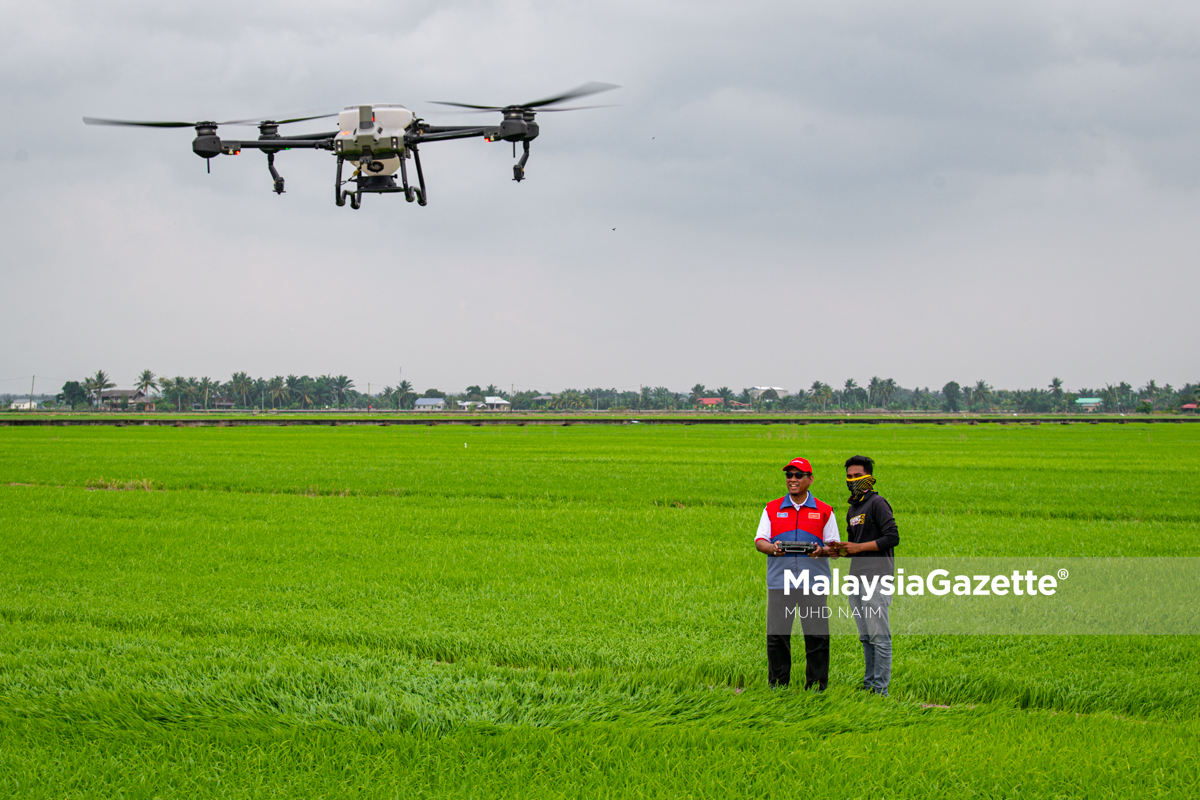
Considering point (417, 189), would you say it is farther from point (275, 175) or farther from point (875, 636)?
point (875, 636)

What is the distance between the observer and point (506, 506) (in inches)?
1006

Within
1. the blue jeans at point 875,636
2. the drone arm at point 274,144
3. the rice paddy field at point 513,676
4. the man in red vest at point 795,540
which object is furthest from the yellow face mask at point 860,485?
the drone arm at point 274,144

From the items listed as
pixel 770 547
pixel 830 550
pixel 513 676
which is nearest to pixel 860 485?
pixel 830 550

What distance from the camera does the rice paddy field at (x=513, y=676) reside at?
647 centimetres

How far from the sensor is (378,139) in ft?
34.0

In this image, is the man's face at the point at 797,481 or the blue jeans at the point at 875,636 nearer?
the man's face at the point at 797,481

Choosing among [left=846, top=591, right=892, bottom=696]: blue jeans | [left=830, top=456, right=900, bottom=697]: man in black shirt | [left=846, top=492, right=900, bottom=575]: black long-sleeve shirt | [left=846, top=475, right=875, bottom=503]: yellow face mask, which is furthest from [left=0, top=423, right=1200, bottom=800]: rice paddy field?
[left=846, top=475, right=875, bottom=503]: yellow face mask

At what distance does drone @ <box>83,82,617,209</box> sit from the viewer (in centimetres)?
1041

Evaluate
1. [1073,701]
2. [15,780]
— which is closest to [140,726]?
[15,780]

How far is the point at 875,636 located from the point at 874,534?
120 centimetres

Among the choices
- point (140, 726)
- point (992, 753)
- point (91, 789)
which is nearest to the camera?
point (91, 789)

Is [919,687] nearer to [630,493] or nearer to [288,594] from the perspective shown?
[288,594]

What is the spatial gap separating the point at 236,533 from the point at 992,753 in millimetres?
17886

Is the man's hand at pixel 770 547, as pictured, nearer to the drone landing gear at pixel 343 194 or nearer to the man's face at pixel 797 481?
the man's face at pixel 797 481
